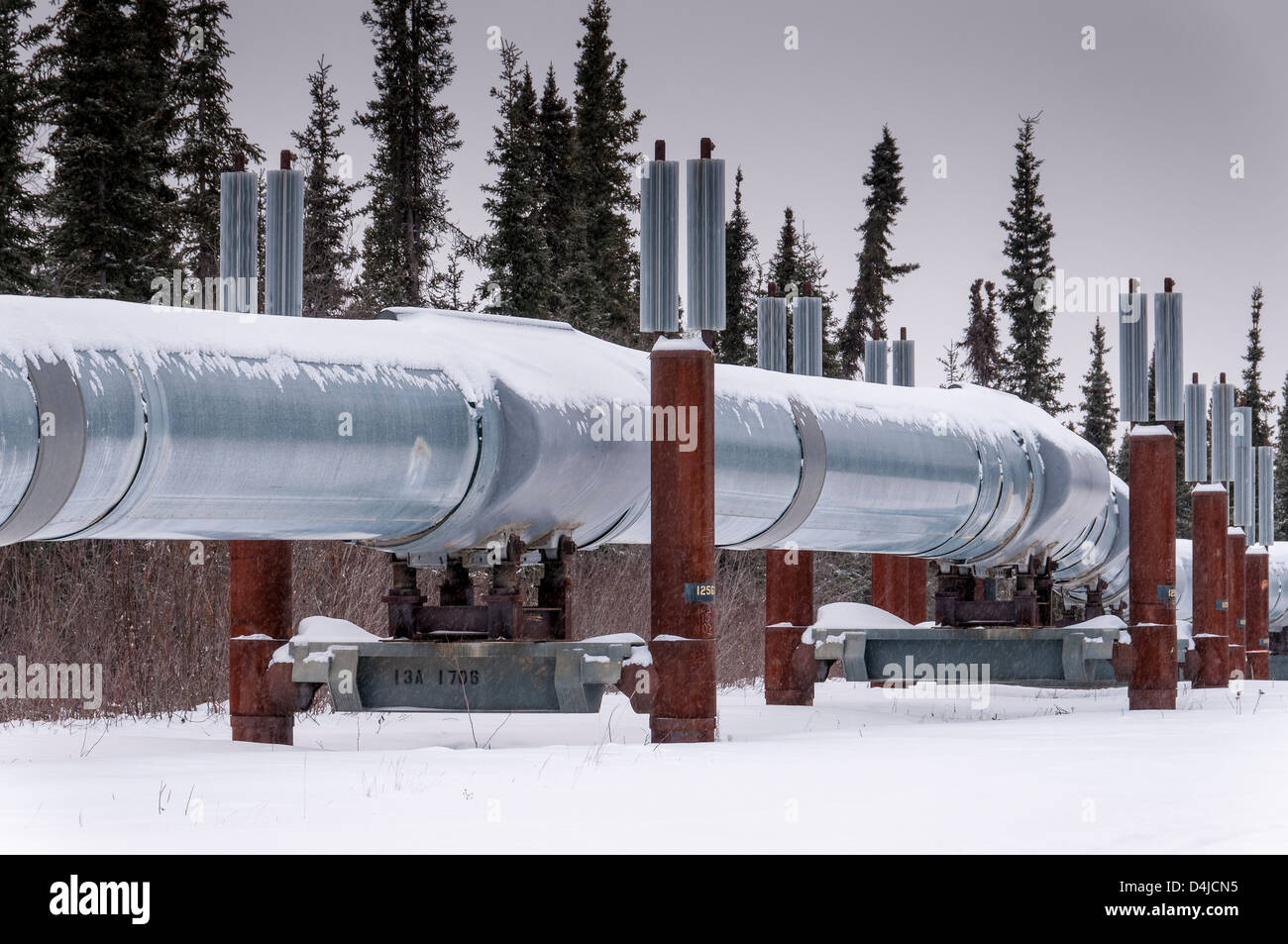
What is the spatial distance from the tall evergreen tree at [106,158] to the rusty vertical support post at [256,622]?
16.6 metres

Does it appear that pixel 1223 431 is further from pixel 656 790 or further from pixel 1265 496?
pixel 656 790

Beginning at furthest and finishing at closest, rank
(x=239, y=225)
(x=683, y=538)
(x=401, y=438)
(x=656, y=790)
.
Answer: (x=239, y=225) < (x=683, y=538) < (x=401, y=438) < (x=656, y=790)

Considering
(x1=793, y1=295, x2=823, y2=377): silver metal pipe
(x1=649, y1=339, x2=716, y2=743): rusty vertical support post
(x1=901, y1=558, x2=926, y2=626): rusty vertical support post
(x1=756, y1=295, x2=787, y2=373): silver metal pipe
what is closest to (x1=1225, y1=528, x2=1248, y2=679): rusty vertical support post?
(x1=901, y1=558, x2=926, y2=626): rusty vertical support post

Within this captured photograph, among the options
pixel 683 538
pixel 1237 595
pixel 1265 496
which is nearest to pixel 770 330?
pixel 683 538

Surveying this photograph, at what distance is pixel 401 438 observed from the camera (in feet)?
32.2

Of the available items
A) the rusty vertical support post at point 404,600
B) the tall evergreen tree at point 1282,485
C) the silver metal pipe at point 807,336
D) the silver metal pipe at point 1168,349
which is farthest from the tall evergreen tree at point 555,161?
the tall evergreen tree at point 1282,485

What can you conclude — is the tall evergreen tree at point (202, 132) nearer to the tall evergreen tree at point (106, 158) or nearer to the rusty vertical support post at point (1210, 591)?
the tall evergreen tree at point (106, 158)

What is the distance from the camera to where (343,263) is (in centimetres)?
3944

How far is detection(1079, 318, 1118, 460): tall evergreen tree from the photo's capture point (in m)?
62.3

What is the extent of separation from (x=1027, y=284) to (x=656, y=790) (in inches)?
1912

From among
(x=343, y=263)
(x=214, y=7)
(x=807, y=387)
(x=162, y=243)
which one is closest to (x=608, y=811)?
(x=807, y=387)

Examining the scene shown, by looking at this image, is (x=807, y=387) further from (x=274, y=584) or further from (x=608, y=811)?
(x=608, y=811)

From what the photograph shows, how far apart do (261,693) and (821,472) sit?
4.21 metres

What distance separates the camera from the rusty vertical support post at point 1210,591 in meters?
21.6
